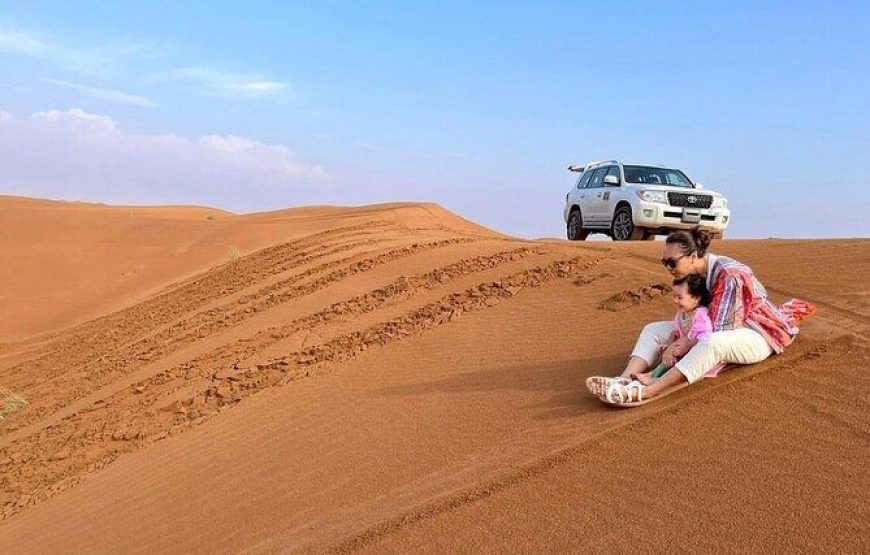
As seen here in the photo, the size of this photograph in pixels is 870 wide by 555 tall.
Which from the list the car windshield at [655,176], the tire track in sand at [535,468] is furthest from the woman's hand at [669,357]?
the car windshield at [655,176]

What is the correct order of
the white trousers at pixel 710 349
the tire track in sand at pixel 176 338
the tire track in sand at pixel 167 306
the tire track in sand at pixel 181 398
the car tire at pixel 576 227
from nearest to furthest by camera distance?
the white trousers at pixel 710 349, the tire track in sand at pixel 181 398, the tire track in sand at pixel 176 338, the tire track in sand at pixel 167 306, the car tire at pixel 576 227

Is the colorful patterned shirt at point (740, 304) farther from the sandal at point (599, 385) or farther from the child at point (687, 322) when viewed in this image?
the sandal at point (599, 385)

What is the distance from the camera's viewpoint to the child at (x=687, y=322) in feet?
16.0

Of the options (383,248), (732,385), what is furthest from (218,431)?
(383,248)

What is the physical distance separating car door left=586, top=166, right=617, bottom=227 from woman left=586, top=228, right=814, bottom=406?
380 inches

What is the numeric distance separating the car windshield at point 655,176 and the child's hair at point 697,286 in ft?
31.7

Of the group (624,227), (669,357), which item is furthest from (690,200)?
(669,357)

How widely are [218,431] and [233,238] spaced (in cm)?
1653

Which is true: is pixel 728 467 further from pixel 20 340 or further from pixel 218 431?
pixel 20 340

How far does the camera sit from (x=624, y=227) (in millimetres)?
14148

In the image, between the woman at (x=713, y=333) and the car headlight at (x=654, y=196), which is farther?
the car headlight at (x=654, y=196)

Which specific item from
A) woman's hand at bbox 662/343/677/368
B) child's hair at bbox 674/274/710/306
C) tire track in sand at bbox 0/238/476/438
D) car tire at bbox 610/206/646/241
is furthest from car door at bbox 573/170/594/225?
woman's hand at bbox 662/343/677/368

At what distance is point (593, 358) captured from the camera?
20.4 ft

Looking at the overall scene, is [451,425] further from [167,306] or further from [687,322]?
[167,306]
